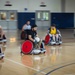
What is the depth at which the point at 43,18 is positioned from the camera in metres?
33.0

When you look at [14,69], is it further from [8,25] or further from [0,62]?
[8,25]

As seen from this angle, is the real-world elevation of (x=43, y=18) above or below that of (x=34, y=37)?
above

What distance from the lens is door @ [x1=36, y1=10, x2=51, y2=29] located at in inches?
1292

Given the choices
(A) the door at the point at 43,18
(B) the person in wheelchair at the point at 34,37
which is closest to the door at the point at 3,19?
(A) the door at the point at 43,18

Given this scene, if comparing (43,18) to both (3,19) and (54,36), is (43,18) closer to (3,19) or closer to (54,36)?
(3,19)

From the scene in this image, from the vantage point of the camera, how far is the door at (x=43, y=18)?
32.8m

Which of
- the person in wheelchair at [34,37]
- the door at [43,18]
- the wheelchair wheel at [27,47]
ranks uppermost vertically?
the door at [43,18]

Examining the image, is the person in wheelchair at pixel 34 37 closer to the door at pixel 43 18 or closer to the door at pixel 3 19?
the door at pixel 3 19

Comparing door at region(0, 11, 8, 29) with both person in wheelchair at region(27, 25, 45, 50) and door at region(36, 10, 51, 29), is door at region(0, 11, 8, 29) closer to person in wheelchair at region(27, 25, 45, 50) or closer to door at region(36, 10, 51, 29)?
door at region(36, 10, 51, 29)

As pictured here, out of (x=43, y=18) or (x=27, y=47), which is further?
(x=43, y=18)

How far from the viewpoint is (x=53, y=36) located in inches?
599

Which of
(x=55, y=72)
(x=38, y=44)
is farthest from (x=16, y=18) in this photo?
(x=55, y=72)

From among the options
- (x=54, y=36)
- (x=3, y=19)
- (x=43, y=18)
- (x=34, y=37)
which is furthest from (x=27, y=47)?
(x=43, y=18)

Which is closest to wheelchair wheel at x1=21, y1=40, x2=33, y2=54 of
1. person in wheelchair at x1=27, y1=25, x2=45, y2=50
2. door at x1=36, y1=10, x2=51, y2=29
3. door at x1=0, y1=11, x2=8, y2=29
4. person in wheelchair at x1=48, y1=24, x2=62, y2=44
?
person in wheelchair at x1=27, y1=25, x2=45, y2=50
